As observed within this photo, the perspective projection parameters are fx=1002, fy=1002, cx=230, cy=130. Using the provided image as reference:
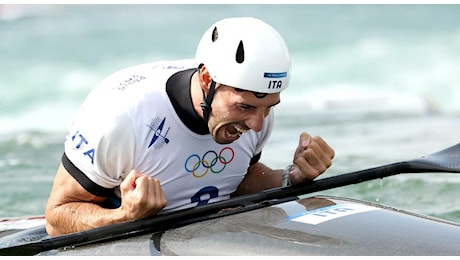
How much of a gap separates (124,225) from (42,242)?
27cm

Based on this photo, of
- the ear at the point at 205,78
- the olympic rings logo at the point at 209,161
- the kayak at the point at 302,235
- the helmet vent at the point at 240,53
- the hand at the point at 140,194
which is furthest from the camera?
the olympic rings logo at the point at 209,161

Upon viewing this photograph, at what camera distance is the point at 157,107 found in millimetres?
3504

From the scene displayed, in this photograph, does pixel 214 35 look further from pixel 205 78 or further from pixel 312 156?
pixel 312 156

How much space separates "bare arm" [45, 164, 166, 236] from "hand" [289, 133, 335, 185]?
0.63 metres

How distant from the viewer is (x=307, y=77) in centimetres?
1327

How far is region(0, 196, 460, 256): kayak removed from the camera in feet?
10.1

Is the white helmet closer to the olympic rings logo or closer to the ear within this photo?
the ear

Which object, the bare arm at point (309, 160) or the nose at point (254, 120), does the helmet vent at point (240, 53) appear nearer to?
the nose at point (254, 120)

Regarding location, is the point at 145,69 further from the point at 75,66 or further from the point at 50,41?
the point at 50,41

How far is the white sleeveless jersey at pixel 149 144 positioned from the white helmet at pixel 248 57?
274 mm

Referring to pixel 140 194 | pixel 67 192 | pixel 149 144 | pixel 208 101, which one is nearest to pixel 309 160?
pixel 208 101

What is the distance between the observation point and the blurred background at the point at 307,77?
21.9ft

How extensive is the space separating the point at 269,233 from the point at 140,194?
1.41 ft

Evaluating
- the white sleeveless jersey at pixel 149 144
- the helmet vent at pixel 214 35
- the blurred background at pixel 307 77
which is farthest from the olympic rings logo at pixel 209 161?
the blurred background at pixel 307 77
